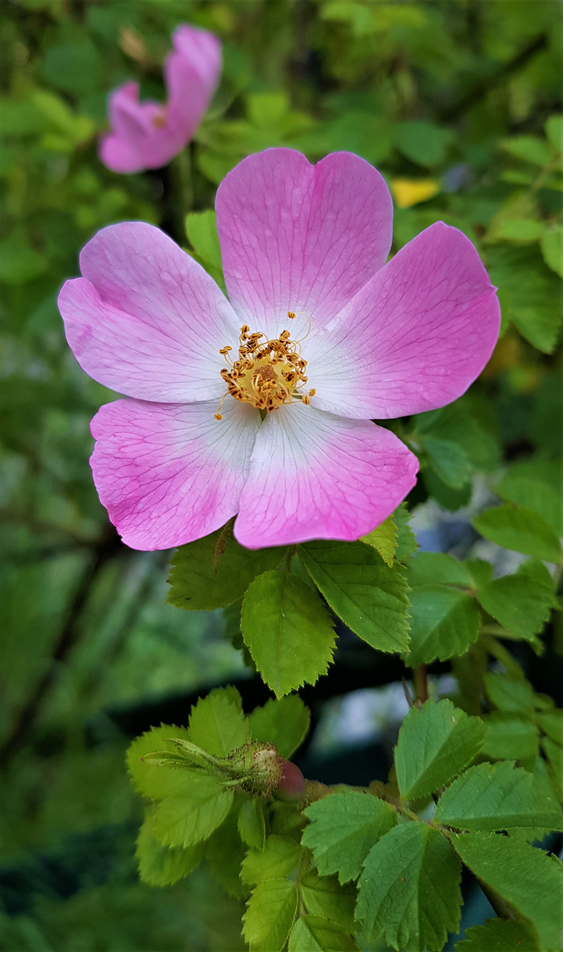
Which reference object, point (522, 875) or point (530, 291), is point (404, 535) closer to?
point (522, 875)

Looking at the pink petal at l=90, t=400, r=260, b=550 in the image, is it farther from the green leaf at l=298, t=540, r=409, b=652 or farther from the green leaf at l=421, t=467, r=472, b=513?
the green leaf at l=421, t=467, r=472, b=513

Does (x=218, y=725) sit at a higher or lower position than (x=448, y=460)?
lower

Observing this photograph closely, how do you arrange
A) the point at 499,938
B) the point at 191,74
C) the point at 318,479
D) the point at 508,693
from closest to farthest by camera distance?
the point at 499,938, the point at 318,479, the point at 508,693, the point at 191,74

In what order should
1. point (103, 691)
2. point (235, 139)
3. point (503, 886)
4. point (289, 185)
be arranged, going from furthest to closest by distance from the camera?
point (103, 691)
point (235, 139)
point (289, 185)
point (503, 886)

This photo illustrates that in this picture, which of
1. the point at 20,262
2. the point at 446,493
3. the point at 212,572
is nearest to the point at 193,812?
the point at 212,572

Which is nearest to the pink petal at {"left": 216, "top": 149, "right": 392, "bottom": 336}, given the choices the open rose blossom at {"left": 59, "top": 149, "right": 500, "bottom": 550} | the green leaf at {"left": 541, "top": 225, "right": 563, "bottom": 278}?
the open rose blossom at {"left": 59, "top": 149, "right": 500, "bottom": 550}

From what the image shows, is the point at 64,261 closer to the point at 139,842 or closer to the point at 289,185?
the point at 289,185

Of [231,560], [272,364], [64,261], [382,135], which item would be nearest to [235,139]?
[382,135]
